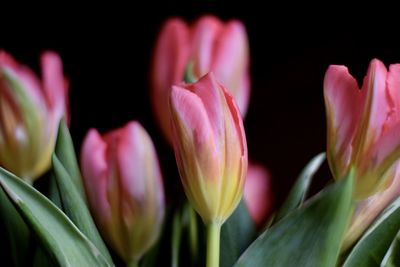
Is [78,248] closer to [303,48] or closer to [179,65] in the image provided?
[179,65]

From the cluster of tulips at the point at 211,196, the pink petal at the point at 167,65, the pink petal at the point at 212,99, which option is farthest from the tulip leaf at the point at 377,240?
the pink petal at the point at 167,65

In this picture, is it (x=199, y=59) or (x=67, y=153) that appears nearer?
(x=67, y=153)

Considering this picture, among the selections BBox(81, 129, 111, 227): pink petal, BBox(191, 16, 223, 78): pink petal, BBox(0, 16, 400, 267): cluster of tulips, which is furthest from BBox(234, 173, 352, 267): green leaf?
BBox(191, 16, 223, 78): pink petal

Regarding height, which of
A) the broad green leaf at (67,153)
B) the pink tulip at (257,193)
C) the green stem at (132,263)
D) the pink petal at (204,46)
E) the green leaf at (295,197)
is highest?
the pink petal at (204,46)

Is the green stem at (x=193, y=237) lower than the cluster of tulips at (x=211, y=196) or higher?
lower

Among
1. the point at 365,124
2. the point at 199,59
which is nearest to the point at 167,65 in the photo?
the point at 199,59

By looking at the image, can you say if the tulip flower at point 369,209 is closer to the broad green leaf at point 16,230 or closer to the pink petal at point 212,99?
the pink petal at point 212,99

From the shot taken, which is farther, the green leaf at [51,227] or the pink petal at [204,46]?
the pink petal at [204,46]

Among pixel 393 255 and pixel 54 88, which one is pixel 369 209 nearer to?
pixel 393 255
